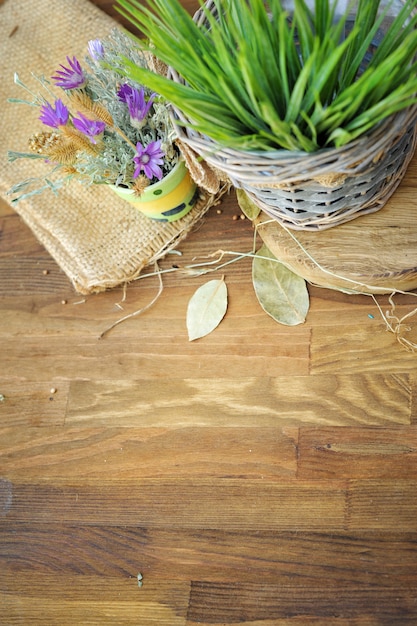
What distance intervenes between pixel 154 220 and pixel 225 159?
282 mm

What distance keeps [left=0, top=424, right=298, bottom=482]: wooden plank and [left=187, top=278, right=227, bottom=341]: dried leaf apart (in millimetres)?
121

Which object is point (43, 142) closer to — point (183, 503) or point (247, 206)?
point (247, 206)

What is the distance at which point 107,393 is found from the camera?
0.87 metres

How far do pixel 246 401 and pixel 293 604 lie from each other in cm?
22

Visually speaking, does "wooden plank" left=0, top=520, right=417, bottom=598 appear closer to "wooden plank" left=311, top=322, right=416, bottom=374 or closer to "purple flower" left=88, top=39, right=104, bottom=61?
"wooden plank" left=311, top=322, right=416, bottom=374

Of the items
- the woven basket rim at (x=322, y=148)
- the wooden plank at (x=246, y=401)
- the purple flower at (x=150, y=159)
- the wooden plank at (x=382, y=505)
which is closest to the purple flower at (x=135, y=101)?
the purple flower at (x=150, y=159)

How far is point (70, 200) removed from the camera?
936mm

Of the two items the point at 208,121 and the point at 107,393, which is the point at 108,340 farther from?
the point at 208,121

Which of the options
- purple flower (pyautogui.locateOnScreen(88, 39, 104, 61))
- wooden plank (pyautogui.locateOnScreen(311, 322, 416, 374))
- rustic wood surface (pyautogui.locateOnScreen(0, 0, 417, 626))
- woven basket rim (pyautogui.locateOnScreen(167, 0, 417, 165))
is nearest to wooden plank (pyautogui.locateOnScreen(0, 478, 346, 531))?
rustic wood surface (pyautogui.locateOnScreen(0, 0, 417, 626))

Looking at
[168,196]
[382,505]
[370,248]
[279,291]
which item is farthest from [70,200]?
[382,505]

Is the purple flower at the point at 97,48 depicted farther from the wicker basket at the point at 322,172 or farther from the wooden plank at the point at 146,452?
the wooden plank at the point at 146,452

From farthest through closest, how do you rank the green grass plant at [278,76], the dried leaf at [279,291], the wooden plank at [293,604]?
the dried leaf at [279,291] → the wooden plank at [293,604] → the green grass plant at [278,76]

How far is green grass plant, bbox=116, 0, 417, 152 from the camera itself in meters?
0.54

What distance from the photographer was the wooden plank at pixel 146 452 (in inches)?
31.0
